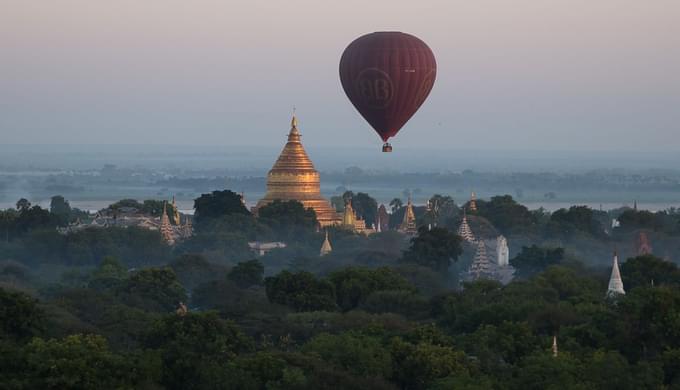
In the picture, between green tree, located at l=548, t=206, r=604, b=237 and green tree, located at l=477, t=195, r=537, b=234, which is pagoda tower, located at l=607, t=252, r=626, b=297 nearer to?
green tree, located at l=548, t=206, r=604, b=237

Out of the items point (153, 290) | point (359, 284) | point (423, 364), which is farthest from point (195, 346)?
point (153, 290)

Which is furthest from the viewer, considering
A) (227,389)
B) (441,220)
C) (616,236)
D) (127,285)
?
→ (441,220)

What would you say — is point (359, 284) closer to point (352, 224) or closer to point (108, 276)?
point (108, 276)

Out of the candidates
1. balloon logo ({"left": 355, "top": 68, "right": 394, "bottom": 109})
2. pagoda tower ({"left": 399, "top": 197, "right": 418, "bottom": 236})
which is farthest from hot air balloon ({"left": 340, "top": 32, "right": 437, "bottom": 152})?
pagoda tower ({"left": 399, "top": 197, "right": 418, "bottom": 236})

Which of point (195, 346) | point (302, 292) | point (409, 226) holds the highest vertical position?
point (302, 292)

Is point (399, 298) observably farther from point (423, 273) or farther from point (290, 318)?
point (423, 273)

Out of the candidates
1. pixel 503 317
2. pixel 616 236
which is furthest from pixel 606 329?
pixel 616 236
